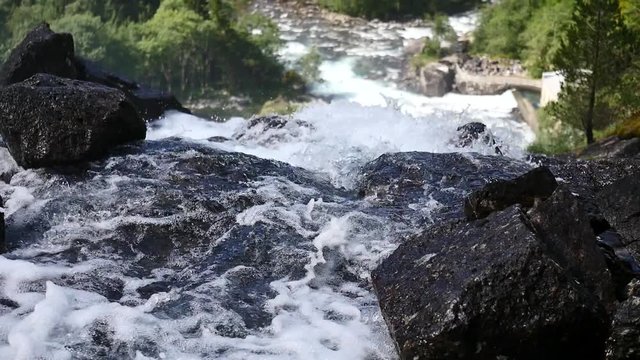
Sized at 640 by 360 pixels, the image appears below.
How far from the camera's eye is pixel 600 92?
17234mm

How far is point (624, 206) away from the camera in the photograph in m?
8.58

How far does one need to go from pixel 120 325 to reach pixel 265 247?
2477 millimetres

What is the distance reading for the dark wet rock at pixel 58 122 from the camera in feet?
38.9

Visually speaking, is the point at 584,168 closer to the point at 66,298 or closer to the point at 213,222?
the point at 213,222

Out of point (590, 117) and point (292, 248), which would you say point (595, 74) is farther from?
point (292, 248)

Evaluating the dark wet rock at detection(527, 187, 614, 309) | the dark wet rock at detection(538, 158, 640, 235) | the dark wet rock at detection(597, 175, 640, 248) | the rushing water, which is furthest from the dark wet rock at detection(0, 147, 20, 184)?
the dark wet rock at detection(597, 175, 640, 248)

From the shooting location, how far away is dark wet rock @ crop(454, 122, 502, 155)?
15242 millimetres

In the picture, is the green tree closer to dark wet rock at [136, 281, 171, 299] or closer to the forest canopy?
the forest canopy

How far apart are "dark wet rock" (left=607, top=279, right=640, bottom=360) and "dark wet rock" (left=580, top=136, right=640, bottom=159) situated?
8394 millimetres

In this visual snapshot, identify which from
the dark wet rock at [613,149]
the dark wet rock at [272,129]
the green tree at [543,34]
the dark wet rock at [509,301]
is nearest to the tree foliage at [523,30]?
the green tree at [543,34]

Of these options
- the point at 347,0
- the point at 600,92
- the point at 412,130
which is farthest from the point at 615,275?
the point at 347,0

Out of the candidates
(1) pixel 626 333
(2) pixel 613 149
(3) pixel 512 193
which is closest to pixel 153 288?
(3) pixel 512 193

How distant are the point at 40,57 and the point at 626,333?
15016 mm

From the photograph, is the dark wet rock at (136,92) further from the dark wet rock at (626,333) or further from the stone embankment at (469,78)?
the stone embankment at (469,78)
